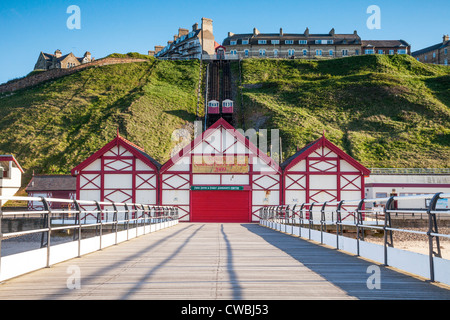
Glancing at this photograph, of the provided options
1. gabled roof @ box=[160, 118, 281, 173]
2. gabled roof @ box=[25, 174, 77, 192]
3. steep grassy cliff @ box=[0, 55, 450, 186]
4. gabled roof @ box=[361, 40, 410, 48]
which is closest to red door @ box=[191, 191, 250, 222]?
gabled roof @ box=[160, 118, 281, 173]

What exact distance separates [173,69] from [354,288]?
100677 millimetres

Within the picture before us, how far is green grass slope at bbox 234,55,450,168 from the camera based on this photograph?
222 feet

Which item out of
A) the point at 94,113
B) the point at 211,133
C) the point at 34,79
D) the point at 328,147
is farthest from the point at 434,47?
the point at 211,133

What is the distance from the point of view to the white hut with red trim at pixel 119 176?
3762cm

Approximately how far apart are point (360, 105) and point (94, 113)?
45.7 metres

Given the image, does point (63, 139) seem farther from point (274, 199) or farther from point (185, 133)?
point (274, 199)

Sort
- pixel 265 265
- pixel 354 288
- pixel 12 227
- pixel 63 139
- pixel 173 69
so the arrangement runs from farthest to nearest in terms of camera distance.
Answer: pixel 173 69, pixel 63 139, pixel 12 227, pixel 265 265, pixel 354 288

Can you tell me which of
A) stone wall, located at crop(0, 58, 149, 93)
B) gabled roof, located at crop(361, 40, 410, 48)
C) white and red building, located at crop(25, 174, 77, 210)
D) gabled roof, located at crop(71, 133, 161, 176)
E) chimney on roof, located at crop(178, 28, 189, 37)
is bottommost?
white and red building, located at crop(25, 174, 77, 210)

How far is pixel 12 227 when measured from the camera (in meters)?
35.3

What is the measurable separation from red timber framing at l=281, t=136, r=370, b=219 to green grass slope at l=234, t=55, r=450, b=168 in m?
26.9

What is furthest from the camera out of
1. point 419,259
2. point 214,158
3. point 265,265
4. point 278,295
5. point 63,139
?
point 63,139

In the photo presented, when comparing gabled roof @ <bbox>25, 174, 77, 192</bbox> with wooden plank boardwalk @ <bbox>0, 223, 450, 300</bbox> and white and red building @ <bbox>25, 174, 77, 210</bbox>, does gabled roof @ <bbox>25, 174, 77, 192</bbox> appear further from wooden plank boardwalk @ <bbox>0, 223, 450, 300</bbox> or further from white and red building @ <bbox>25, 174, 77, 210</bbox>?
wooden plank boardwalk @ <bbox>0, 223, 450, 300</bbox>
